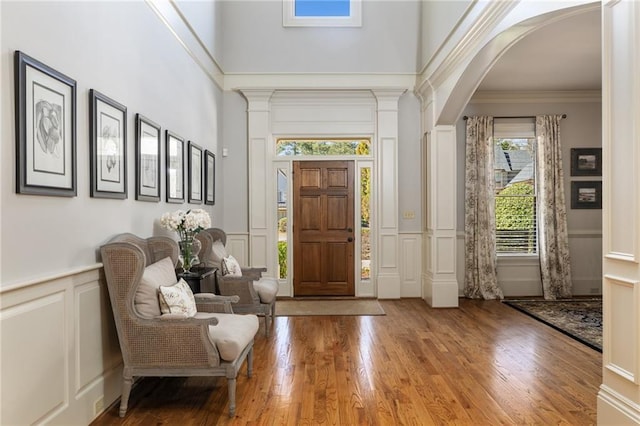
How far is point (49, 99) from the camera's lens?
2.15 metres

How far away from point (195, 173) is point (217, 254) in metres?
0.97

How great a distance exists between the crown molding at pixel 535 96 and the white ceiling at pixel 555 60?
3.1 inches

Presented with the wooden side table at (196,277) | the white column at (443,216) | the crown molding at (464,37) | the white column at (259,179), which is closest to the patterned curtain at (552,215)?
the white column at (443,216)

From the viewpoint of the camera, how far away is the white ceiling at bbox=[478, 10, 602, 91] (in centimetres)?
426

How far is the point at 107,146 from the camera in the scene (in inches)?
109

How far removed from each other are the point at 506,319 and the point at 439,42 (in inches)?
134

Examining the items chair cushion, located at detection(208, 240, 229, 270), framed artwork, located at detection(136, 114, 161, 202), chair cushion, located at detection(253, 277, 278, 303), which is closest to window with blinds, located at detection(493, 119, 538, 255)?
chair cushion, located at detection(253, 277, 278, 303)

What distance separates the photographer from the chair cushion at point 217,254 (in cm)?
432

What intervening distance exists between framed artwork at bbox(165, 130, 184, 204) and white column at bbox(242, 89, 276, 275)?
194 cm

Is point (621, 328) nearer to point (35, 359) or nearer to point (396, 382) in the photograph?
point (396, 382)

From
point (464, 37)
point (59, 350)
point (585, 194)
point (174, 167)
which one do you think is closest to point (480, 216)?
point (585, 194)

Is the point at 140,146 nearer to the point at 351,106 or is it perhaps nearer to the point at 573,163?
the point at 351,106

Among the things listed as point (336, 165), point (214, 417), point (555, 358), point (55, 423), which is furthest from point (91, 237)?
point (336, 165)

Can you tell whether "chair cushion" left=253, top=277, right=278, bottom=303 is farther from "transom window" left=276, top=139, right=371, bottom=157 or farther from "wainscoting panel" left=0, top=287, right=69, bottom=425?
"transom window" left=276, top=139, right=371, bottom=157
